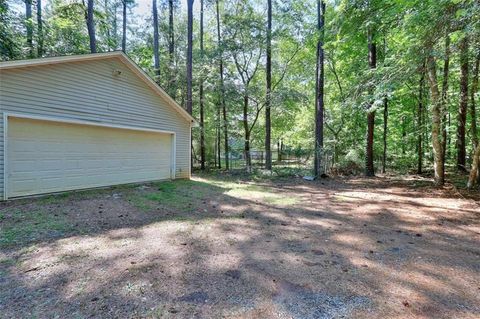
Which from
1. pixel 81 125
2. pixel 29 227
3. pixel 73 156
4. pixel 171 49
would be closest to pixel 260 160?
pixel 171 49

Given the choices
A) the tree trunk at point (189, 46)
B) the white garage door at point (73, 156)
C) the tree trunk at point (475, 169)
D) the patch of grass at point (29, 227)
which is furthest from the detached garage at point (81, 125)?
the tree trunk at point (475, 169)

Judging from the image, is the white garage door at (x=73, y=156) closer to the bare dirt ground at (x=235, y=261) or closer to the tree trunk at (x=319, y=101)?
the bare dirt ground at (x=235, y=261)

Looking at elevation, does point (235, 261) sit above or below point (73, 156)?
below

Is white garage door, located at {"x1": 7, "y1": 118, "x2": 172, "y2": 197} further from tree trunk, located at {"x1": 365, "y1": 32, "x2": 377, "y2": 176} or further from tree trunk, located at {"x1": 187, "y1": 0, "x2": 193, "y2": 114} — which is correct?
tree trunk, located at {"x1": 365, "y1": 32, "x2": 377, "y2": 176}

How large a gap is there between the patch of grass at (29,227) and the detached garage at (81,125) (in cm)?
169

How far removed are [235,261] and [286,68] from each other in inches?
676

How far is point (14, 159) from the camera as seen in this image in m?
6.09

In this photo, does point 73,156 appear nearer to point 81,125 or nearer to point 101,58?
point 81,125

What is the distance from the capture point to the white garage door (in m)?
6.21

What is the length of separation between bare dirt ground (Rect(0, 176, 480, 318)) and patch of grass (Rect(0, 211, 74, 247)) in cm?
2

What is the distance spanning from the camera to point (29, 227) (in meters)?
4.32

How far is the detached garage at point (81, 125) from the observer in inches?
241

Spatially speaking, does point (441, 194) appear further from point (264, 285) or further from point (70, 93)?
point (70, 93)

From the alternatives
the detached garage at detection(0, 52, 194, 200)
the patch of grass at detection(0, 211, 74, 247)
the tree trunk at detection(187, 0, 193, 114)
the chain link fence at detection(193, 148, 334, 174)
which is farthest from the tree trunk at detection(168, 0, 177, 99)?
the patch of grass at detection(0, 211, 74, 247)
